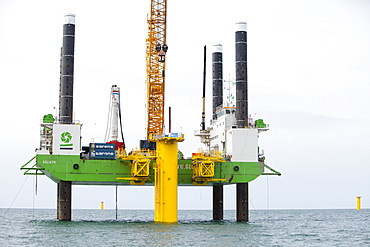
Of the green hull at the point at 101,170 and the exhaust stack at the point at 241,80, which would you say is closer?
the green hull at the point at 101,170

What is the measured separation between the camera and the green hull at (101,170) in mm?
63062

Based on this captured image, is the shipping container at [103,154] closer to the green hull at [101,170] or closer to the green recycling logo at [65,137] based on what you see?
the green hull at [101,170]

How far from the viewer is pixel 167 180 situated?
200ft

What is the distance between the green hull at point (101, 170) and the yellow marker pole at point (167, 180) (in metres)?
3.33

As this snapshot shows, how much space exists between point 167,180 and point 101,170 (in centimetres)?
718

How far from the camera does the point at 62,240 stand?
48.2 metres

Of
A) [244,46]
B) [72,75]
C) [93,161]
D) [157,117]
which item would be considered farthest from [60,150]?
[244,46]

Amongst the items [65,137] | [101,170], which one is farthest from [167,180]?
[65,137]

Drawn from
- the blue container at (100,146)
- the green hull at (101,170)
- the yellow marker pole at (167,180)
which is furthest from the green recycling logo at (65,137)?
the yellow marker pole at (167,180)

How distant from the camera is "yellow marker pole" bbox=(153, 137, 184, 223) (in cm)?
6072

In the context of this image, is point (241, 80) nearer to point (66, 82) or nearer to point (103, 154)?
point (103, 154)

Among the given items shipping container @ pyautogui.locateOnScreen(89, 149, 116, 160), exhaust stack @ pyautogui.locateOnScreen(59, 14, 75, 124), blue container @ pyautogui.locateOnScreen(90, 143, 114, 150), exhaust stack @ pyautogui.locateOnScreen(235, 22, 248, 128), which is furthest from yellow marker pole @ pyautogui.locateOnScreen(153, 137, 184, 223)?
exhaust stack @ pyautogui.locateOnScreen(59, 14, 75, 124)

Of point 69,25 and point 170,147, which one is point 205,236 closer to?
point 170,147

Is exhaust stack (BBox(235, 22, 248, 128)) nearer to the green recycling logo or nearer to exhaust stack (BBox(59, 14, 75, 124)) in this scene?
exhaust stack (BBox(59, 14, 75, 124))
